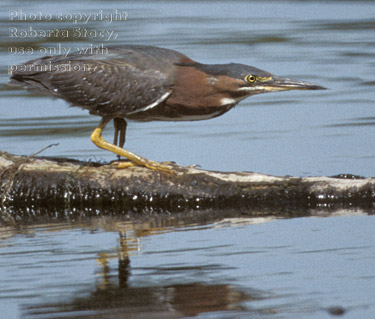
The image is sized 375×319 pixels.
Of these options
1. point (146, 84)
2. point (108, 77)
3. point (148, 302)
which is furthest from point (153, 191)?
point (148, 302)

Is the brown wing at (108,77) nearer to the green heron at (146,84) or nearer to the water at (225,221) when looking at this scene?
the green heron at (146,84)

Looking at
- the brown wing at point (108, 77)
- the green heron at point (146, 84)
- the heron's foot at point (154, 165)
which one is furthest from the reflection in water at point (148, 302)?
the brown wing at point (108, 77)

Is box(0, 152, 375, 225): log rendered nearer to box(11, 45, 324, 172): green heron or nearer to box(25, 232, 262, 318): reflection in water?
box(11, 45, 324, 172): green heron

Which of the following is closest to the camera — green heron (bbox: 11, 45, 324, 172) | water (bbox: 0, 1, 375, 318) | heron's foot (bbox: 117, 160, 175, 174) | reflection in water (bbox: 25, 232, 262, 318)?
reflection in water (bbox: 25, 232, 262, 318)

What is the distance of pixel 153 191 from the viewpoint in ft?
28.3

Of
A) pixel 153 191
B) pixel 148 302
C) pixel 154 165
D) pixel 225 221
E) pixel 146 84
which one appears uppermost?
pixel 146 84

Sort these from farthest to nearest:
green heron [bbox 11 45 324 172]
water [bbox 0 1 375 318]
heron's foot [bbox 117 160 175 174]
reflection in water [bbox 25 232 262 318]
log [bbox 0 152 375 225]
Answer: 1. green heron [bbox 11 45 324 172]
2. heron's foot [bbox 117 160 175 174]
3. log [bbox 0 152 375 225]
4. water [bbox 0 1 375 318]
5. reflection in water [bbox 25 232 262 318]

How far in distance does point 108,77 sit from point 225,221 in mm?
2015

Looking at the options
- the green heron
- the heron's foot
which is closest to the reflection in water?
the heron's foot

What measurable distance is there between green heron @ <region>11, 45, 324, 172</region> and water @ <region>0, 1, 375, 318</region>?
0.93m

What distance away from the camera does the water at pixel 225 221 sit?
6199 millimetres

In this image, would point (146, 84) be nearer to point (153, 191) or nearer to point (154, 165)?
point (154, 165)

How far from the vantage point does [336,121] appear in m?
11.8

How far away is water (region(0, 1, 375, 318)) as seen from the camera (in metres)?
6.20
